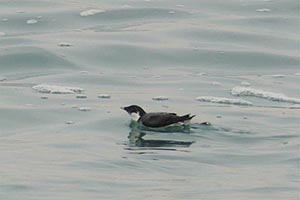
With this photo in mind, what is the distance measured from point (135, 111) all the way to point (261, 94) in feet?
6.93

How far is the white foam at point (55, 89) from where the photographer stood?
12.7 metres

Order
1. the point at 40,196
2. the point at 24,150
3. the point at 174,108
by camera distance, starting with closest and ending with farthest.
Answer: the point at 40,196, the point at 24,150, the point at 174,108

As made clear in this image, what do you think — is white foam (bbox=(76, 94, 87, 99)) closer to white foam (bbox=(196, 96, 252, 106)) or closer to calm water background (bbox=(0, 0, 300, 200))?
calm water background (bbox=(0, 0, 300, 200))

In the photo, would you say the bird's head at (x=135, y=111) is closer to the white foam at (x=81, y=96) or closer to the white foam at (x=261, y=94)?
the white foam at (x=81, y=96)

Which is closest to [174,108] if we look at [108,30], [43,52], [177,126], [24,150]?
[177,126]

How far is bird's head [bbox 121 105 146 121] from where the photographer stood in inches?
439

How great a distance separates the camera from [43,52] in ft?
49.6

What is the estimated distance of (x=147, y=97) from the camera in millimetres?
12602

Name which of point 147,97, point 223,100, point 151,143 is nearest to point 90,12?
point 147,97

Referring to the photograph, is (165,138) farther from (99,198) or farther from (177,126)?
(99,198)

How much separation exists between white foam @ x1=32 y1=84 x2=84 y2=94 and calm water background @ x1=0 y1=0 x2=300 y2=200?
144 millimetres

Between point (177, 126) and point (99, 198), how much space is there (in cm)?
312

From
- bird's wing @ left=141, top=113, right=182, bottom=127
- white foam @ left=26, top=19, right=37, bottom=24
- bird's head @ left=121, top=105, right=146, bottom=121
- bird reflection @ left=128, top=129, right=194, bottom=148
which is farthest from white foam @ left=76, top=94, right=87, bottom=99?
white foam @ left=26, top=19, right=37, bottom=24

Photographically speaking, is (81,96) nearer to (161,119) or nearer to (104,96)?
(104,96)
